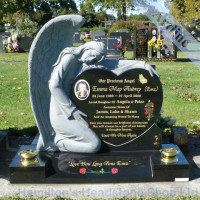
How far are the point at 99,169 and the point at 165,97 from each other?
5.57 m

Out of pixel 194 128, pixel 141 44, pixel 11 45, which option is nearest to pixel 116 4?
pixel 11 45

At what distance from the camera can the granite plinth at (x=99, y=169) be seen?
4371mm

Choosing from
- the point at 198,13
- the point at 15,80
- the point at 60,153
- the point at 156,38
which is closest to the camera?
the point at 60,153

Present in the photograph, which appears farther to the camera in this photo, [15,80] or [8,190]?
[15,80]

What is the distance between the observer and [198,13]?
94.7ft

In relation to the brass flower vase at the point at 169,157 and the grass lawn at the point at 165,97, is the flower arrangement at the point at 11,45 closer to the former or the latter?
the grass lawn at the point at 165,97

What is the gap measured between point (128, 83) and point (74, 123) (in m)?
1.02

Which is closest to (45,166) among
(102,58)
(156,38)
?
(102,58)

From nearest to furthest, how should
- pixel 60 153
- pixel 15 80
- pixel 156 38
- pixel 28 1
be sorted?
pixel 60 153 < pixel 15 80 < pixel 156 38 < pixel 28 1

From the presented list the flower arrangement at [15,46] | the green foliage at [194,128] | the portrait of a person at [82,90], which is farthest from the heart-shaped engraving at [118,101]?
the flower arrangement at [15,46]

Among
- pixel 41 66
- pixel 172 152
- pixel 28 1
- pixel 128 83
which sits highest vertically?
pixel 28 1

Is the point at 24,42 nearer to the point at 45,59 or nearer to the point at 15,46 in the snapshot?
the point at 15,46

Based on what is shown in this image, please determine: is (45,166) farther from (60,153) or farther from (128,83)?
(128,83)

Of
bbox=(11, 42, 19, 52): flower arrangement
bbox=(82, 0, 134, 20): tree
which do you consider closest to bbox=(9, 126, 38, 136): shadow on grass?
bbox=(11, 42, 19, 52): flower arrangement
